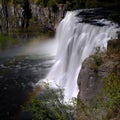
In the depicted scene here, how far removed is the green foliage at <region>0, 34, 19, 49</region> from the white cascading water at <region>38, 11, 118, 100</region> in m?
12.2

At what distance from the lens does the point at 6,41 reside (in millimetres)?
43906

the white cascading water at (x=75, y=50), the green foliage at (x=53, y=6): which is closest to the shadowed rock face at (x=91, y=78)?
the white cascading water at (x=75, y=50)

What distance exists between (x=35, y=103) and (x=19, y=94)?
14457mm

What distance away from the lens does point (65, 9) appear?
44031mm

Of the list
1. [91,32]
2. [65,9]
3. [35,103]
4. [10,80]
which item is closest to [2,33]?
[65,9]

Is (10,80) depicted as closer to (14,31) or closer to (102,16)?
(102,16)

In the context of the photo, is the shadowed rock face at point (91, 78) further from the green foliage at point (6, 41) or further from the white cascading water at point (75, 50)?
the green foliage at point (6, 41)

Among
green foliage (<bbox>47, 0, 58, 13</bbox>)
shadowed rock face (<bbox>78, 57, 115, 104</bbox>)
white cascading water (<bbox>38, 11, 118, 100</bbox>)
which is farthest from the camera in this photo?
green foliage (<bbox>47, 0, 58, 13</bbox>)

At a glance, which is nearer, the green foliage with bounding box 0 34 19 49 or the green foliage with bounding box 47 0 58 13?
the green foliage with bounding box 0 34 19 49

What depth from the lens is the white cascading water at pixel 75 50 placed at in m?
25.6

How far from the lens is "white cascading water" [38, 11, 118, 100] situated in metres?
25.6

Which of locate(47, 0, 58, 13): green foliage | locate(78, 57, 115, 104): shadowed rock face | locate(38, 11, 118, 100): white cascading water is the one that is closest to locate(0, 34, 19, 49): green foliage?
locate(47, 0, 58, 13): green foliage

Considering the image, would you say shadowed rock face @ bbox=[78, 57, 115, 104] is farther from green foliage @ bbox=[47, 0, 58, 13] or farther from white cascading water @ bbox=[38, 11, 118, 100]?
green foliage @ bbox=[47, 0, 58, 13]

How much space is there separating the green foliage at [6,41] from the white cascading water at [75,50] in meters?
12.2
